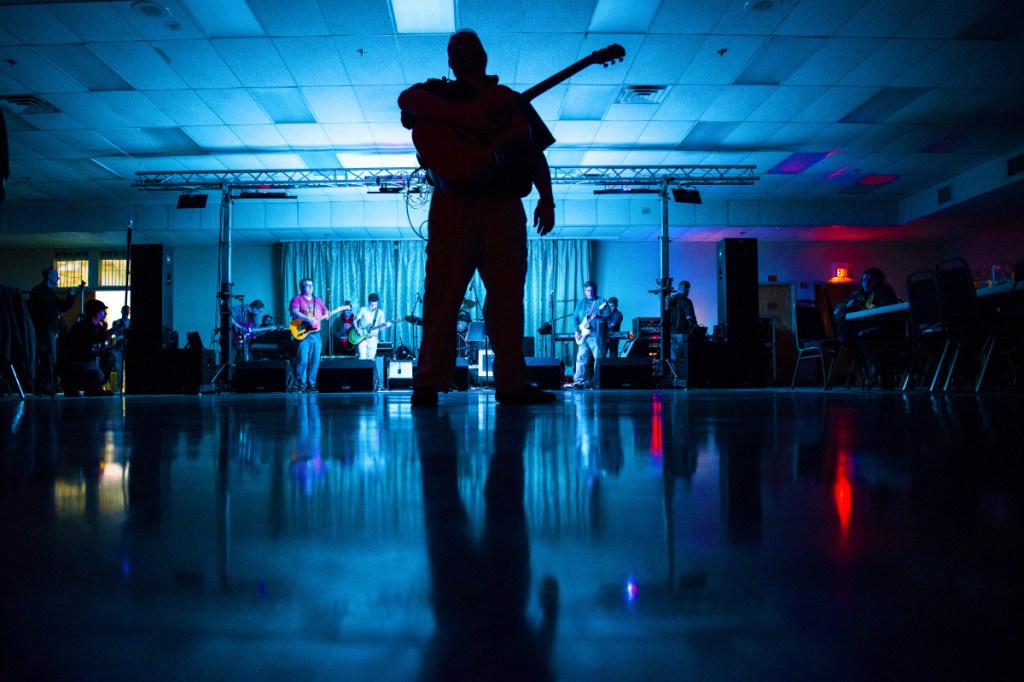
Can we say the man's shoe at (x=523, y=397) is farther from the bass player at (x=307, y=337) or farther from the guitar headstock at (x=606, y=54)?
the bass player at (x=307, y=337)

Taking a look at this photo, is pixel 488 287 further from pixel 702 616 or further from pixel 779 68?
pixel 779 68

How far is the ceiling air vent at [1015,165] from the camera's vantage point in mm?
8039

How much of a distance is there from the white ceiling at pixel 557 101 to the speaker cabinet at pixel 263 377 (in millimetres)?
2654

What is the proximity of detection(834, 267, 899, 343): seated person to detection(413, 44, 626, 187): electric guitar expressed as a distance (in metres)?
4.56

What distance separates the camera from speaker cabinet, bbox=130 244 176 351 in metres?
7.52

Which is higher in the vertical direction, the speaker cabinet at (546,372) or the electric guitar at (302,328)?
the electric guitar at (302,328)

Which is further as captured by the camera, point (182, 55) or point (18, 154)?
point (18, 154)

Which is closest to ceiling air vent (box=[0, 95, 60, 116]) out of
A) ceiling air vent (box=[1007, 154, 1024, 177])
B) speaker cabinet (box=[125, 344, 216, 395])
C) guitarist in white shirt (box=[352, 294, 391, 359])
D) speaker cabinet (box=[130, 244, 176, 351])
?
speaker cabinet (box=[130, 244, 176, 351])

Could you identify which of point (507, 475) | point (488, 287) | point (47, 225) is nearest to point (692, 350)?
point (488, 287)

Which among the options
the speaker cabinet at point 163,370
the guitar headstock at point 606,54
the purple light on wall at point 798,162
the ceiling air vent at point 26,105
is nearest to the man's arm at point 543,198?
the guitar headstock at point 606,54

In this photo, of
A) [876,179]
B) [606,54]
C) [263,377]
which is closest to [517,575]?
[606,54]

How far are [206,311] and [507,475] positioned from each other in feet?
40.3

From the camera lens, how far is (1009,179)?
8211mm

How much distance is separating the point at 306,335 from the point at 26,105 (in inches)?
143
